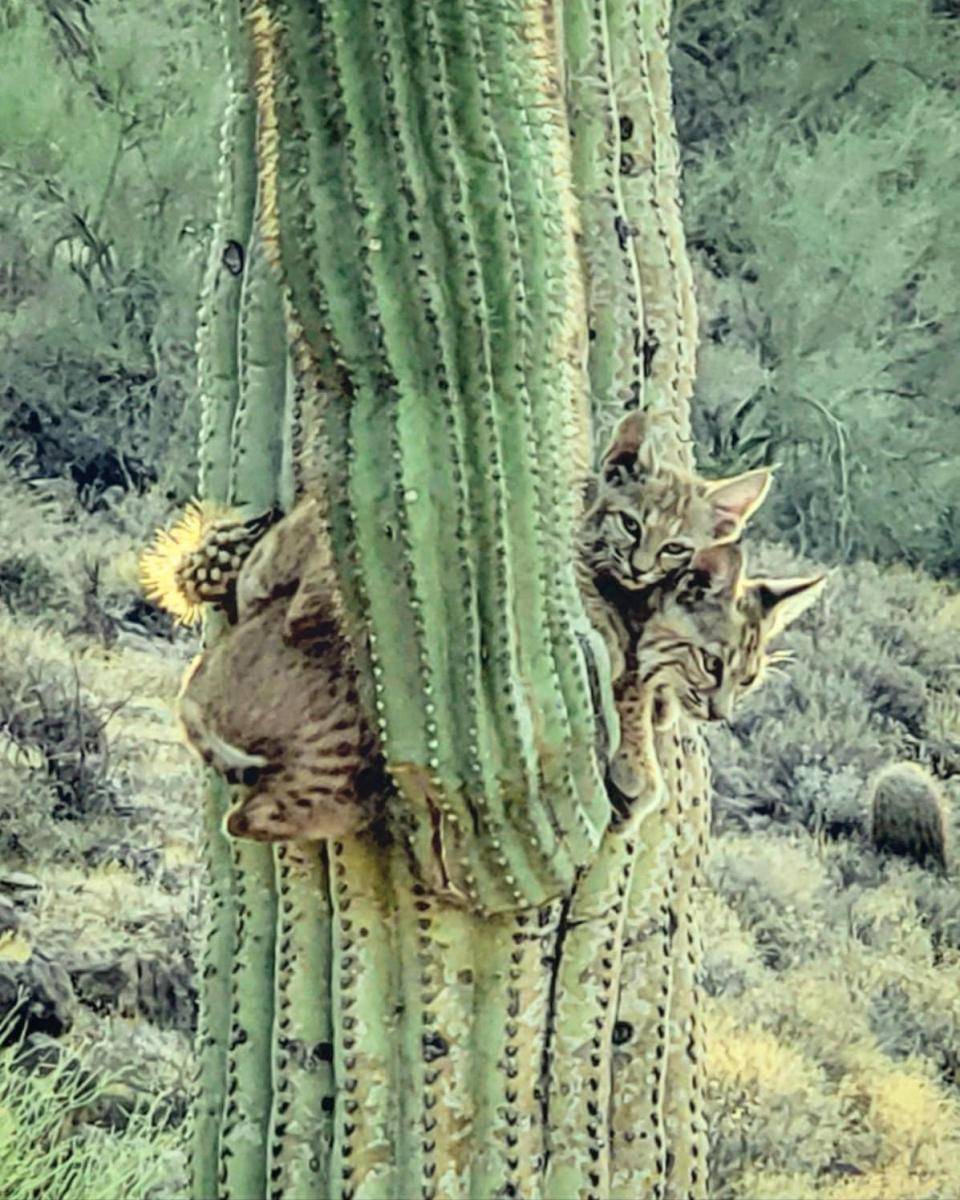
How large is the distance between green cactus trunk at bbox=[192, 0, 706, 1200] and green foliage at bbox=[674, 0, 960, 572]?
252cm

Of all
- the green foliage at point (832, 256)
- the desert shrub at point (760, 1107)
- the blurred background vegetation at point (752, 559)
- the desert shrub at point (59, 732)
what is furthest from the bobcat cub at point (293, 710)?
the green foliage at point (832, 256)

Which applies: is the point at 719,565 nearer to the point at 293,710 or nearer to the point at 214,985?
the point at 293,710

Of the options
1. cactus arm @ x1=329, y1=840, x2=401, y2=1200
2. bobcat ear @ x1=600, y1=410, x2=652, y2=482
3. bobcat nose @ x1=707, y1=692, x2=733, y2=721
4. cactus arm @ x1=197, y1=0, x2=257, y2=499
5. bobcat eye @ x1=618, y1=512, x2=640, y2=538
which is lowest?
cactus arm @ x1=329, y1=840, x2=401, y2=1200

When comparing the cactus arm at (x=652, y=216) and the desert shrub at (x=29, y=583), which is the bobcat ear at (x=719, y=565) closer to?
the cactus arm at (x=652, y=216)

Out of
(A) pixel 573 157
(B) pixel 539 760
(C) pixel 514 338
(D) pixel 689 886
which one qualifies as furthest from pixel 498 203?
(D) pixel 689 886

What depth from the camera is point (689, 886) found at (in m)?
1.66

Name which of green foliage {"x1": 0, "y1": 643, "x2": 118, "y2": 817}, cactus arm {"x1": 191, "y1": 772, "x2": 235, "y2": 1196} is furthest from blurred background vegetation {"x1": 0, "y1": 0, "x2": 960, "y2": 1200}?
cactus arm {"x1": 191, "y1": 772, "x2": 235, "y2": 1196}

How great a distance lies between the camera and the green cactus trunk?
4.47ft

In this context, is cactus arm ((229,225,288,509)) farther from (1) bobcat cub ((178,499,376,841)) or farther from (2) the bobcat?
(2) the bobcat

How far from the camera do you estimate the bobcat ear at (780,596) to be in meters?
1.51

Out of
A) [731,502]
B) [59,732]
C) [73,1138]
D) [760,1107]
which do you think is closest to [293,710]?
[731,502]

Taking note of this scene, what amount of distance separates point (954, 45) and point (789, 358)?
66cm

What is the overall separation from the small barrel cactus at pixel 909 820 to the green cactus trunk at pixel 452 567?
6.22 feet

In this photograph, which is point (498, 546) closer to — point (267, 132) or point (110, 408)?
point (267, 132)
